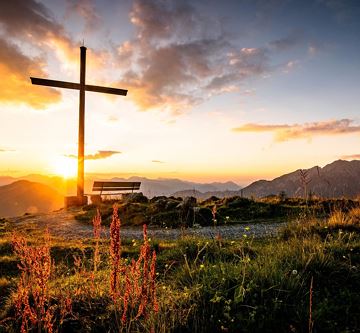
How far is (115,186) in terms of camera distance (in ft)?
76.0

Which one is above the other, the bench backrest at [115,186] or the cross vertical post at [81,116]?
the cross vertical post at [81,116]

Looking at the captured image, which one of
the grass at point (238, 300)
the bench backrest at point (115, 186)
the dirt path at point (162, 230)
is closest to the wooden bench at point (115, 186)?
the bench backrest at point (115, 186)

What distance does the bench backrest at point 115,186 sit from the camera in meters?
22.3

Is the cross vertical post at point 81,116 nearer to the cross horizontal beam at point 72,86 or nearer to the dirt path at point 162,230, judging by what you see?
the cross horizontal beam at point 72,86

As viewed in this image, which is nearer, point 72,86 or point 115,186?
point 72,86

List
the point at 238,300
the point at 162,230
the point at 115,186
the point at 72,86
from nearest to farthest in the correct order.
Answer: the point at 238,300 < the point at 162,230 < the point at 72,86 < the point at 115,186

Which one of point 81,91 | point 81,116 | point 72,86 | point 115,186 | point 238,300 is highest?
point 72,86

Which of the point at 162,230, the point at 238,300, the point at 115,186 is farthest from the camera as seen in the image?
the point at 115,186

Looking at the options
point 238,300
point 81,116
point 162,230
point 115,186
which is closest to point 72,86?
point 81,116

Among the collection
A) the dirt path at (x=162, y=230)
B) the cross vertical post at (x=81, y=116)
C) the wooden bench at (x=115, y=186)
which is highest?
the cross vertical post at (x=81, y=116)

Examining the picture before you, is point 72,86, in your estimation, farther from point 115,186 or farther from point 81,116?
point 115,186

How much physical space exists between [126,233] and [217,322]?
9.12m

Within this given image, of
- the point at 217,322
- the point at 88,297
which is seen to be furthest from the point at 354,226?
the point at 88,297

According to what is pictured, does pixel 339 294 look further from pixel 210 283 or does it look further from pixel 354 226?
pixel 354 226
